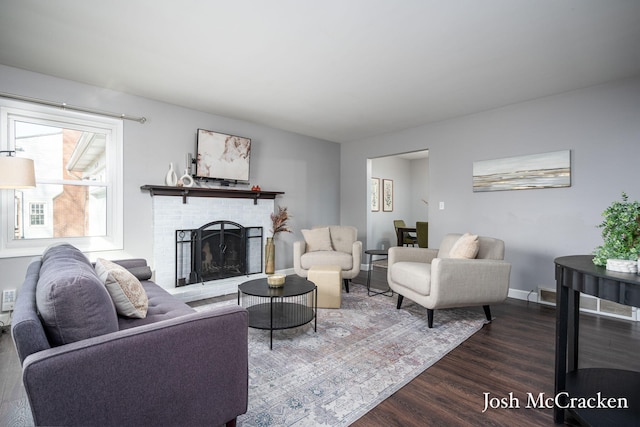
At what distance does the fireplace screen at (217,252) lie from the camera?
154 inches

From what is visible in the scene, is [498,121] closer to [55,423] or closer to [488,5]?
[488,5]

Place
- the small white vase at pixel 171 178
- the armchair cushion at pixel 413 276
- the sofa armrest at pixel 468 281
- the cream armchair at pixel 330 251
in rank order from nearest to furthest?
the sofa armrest at pixel 468 281, the armchair cushion at pixel 413 276, the small white vase at pixel 171 178, the cream armchair at pixel 330 251

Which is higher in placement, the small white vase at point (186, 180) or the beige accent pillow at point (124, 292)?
the small white vase at point (186, 180)

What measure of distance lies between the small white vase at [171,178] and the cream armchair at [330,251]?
1687 millimetres

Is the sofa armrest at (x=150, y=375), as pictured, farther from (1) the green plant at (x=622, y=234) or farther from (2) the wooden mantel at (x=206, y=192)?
(2) the wooden mantel at (x=206, y=192)

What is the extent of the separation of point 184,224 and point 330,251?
1922 mm

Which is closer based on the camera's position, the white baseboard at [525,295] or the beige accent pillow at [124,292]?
the beige accent pillow at [124,292]

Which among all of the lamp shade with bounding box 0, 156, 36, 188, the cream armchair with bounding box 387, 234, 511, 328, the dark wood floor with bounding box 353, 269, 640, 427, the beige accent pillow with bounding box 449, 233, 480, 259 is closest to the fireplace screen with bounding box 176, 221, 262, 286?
the lamp shade with bounding box 0, 156, 36, 188

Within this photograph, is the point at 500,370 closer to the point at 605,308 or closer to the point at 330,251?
the point at 605,308

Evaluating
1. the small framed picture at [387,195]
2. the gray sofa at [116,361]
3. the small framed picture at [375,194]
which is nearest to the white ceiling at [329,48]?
the gray sofa at [116,361]

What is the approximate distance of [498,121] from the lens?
3.96 m

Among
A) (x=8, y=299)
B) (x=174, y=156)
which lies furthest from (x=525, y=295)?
(x=8, y=299)

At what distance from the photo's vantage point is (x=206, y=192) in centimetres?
404

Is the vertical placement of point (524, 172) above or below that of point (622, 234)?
above
